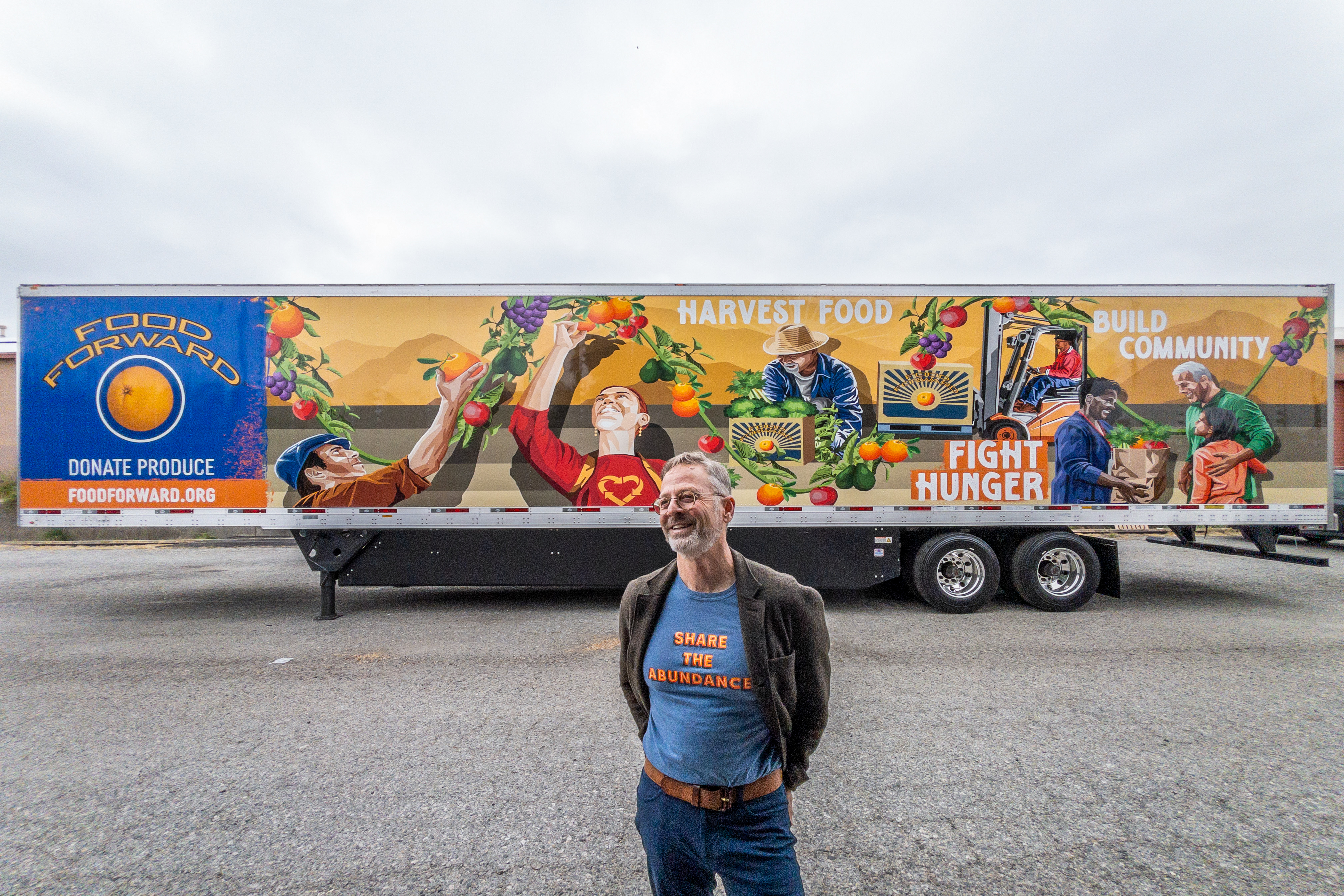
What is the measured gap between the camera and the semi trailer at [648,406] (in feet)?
22.3

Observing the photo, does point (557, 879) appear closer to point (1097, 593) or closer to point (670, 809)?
point (670, 809)

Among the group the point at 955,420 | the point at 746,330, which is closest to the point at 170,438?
the point at 746,330

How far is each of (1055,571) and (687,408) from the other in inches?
186

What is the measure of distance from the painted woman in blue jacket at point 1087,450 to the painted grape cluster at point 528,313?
19.7ft

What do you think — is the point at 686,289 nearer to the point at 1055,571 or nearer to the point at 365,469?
the point at 365,469

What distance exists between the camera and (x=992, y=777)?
11.1ft

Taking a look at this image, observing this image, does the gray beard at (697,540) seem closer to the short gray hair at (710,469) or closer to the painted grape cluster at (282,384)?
the short gray hair at (710,469)

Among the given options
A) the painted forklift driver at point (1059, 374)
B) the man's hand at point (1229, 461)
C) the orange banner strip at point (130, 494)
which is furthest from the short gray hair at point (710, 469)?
the man's hand at point (1229, 461)

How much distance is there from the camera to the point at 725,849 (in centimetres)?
160

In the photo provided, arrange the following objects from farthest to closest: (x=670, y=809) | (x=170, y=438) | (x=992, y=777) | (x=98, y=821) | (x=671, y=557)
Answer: (x=671, y=557) < (x=170, y=438) < (x=992, y=777) < (x=98, y=821) < (x=670, y=809)

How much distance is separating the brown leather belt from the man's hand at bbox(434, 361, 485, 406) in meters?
5.83

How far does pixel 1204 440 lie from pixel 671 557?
20.7ft

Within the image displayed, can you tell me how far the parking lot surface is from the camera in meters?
2.65

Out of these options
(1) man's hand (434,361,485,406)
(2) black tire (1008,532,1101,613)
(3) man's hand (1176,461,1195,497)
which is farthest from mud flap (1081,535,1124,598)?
(1) man's hand (434,361,485,406)
